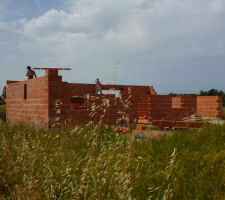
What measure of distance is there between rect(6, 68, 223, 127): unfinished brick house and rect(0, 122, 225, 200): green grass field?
11.2ft

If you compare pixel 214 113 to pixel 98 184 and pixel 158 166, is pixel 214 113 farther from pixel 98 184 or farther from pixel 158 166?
pixel 98 184

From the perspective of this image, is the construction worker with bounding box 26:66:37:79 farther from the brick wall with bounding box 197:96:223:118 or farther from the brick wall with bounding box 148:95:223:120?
the brick wall with bounding box 197:96:223:118

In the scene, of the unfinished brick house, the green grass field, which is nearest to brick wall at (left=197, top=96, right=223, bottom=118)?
the unfinished brick house

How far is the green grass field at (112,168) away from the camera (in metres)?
3.08

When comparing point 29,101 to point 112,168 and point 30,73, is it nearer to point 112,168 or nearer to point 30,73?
point 30,73

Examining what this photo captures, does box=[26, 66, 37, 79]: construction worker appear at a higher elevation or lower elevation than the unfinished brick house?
higher

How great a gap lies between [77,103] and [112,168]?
460 inches

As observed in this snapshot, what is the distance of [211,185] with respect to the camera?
454cm

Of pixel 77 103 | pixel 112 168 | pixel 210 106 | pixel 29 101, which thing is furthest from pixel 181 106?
pixel 112 168

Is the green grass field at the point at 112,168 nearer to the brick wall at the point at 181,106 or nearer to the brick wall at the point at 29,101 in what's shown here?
the brick wall at the point at 29,101

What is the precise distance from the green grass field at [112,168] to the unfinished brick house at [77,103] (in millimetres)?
3423

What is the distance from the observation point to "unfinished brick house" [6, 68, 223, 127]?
40.8 ft

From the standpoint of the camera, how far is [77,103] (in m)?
14.9

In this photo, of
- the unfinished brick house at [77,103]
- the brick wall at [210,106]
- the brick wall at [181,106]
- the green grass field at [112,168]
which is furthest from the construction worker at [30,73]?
the green grass field at [112,168]
